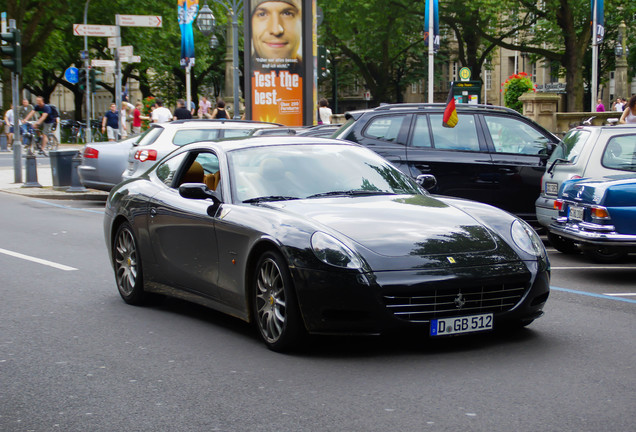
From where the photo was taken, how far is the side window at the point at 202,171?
7.98 m

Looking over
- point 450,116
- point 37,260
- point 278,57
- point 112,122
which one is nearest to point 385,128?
point 450,116

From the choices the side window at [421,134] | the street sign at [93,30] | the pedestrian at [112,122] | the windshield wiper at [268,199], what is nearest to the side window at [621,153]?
the side window at [421,134]

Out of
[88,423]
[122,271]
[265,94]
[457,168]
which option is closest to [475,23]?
[265,94]

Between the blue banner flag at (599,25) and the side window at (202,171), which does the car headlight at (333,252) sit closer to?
the side window at (202,171)

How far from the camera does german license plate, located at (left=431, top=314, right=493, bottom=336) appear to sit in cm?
612

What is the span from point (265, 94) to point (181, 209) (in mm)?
16728

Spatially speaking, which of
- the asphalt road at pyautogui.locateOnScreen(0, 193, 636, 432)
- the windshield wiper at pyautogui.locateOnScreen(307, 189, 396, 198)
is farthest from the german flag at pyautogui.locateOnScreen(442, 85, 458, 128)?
the windshield wiper at pyautogui.locateOnScreen(307, 189, 396, 198)

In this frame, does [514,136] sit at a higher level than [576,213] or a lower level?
higher

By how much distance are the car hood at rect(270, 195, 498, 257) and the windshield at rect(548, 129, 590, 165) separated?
17.4 ft

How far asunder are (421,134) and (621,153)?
285 cm

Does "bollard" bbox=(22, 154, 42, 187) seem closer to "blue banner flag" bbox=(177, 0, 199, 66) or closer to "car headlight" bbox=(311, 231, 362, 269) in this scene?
"blue banner flag" bbox=(177, 0, 199, 66)

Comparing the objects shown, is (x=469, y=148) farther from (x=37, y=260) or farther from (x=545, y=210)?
(x=37, y=260)

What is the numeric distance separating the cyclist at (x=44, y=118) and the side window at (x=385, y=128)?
23496 millimetres

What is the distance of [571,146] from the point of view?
12062 millimetres
